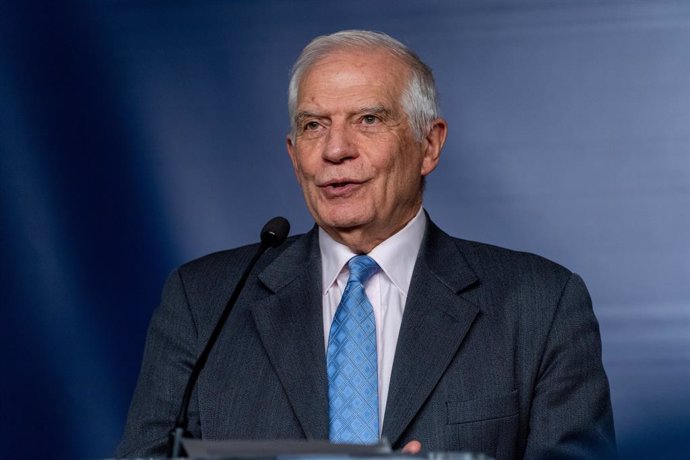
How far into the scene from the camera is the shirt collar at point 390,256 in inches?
94.9

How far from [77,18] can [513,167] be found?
1.07 metres

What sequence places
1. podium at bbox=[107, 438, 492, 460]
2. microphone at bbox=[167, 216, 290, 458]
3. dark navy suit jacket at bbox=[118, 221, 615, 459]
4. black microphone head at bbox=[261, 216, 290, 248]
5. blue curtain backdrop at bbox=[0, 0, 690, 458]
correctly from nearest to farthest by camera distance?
podium at bbox=[107, 438, 492, 460] < microphone at bbox=[167, 216, 290, 458] < black microphone head at bbox=[261, 216, 290, 248] < dark navy suit jacket at bbox=[118, 221, 615, 459] < blue curtain backdrop at bbox=[0, 0, 690, 458]

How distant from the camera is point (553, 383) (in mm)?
2264

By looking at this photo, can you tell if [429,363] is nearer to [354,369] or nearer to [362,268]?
[354,369]

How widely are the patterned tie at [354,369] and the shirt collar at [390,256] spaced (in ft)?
0.14

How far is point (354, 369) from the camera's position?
7.46ft

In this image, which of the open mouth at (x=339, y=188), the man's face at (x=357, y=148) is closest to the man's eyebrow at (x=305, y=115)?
the man's face at (x=357, y=148)

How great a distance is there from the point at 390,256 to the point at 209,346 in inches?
20.7

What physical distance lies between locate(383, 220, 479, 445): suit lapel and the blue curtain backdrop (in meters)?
0.70

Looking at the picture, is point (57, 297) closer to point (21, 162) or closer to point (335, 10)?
point (21, 162)

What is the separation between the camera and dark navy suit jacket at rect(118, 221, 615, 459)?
7.31 feet

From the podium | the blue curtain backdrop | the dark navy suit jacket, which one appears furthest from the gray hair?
the podium

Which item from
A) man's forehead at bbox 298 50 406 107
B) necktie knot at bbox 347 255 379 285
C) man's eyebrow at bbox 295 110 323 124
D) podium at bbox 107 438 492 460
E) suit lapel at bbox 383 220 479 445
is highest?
man's forehead at bbox 298 50 406 107

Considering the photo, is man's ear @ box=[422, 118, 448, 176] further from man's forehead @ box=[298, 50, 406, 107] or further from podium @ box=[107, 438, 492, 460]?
podium @ box=[107, 438, 492, 460]
